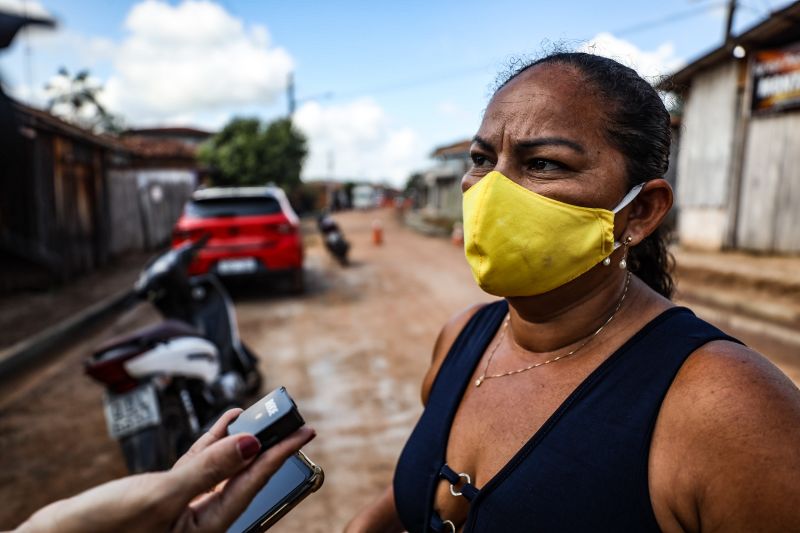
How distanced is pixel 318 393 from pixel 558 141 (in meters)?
3.85

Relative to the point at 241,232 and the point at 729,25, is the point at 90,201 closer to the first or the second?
the point at 241,232

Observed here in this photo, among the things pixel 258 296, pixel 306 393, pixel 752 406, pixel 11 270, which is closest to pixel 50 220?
pixel 258 296

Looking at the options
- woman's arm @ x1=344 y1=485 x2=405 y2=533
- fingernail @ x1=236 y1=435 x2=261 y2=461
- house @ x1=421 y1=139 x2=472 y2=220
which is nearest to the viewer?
fingernail @ x1=236 y1=435 x2=261 y2=461

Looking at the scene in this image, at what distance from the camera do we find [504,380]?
138 cm

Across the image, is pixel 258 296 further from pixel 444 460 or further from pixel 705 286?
pixel 444 460

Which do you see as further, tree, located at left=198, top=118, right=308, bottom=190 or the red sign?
tree, located at left=198, top=118, right=308, bottom=190

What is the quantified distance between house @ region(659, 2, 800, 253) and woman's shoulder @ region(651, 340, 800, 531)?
8867 millimetres

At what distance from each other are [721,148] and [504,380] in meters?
10.8

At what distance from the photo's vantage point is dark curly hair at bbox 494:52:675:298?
4.05 ft

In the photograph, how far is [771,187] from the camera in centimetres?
920

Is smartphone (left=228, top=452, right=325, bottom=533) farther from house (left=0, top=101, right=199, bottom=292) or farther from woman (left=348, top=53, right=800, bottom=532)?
house (left=0, top=101, right=199, bottom=292)

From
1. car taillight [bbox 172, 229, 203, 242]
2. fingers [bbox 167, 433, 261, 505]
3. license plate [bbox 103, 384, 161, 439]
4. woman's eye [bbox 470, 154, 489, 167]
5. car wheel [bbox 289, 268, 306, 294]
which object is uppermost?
woman's eye [bbox 470, 154, 489, 167]

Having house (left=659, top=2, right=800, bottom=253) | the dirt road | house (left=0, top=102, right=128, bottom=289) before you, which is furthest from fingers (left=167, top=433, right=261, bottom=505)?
house (left=659, top=2, right=800, bottom=253)

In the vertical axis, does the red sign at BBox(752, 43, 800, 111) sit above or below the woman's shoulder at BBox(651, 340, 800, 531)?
above
